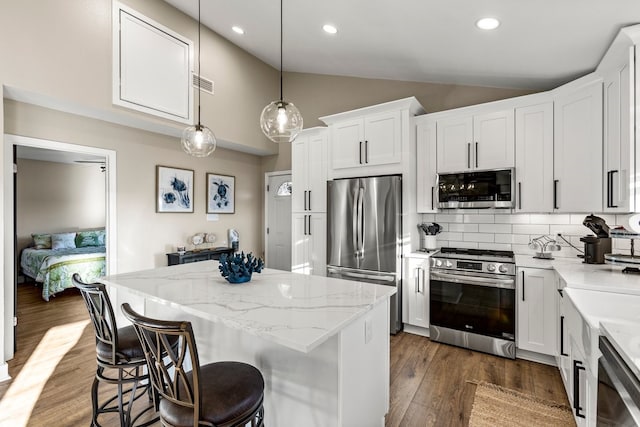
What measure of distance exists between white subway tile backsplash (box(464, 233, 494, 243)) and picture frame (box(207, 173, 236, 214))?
138 inches

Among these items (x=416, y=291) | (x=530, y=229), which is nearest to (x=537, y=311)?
(x=530, y=229)

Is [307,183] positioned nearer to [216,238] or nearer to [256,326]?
[216,238]

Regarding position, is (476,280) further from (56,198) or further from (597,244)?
(56,198)

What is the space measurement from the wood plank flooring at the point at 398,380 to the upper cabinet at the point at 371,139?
77.2 inches

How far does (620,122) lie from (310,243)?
3.25m

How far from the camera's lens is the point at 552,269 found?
2.71m

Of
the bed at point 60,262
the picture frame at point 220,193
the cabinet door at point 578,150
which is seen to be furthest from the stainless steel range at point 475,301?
the bed at point 60,262

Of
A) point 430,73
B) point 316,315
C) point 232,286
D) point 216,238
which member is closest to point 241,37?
point 430,73

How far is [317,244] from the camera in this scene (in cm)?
427

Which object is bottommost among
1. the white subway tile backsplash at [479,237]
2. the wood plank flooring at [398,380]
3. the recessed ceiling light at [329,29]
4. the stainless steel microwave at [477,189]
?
the wood plank flooring at [398,380]

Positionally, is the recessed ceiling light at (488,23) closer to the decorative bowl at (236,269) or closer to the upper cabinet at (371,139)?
the upper cabinet at (371,139)

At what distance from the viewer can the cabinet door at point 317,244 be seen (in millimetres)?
4207

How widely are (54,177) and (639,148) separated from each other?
9.25 meters

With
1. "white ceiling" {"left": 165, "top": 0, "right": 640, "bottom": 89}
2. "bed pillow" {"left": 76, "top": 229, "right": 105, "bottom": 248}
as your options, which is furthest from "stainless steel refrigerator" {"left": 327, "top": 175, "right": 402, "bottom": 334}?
"bed pillow" {"left": 76, "top": 229, "right": 105, "bottom": 248}
